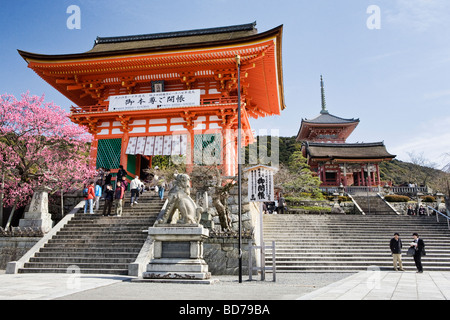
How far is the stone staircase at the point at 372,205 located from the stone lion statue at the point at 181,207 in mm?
19844

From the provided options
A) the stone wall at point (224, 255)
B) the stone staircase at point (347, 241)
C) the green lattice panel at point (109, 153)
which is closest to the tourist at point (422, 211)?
the stone staircase at point (347, 241)

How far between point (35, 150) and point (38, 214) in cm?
397

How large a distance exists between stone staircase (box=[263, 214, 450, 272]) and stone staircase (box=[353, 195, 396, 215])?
20.3 feet

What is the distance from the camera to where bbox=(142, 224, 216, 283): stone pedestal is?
25.4ft

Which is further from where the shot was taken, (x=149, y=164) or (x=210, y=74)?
(x=149, y=164)

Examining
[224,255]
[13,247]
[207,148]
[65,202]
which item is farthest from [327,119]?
[13,247]

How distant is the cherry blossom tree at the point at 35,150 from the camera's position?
1478cm

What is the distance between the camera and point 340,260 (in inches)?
509

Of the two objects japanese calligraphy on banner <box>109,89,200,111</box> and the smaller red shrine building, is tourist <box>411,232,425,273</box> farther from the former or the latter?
the smaller red shrine building

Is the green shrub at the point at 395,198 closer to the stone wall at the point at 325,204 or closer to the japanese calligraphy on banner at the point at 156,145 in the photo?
the stone wall at the point at 325,204

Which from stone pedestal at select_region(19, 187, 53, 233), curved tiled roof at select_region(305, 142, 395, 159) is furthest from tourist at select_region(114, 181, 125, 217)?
curved tiled roof at select_region(305, 142, 395, 159)
